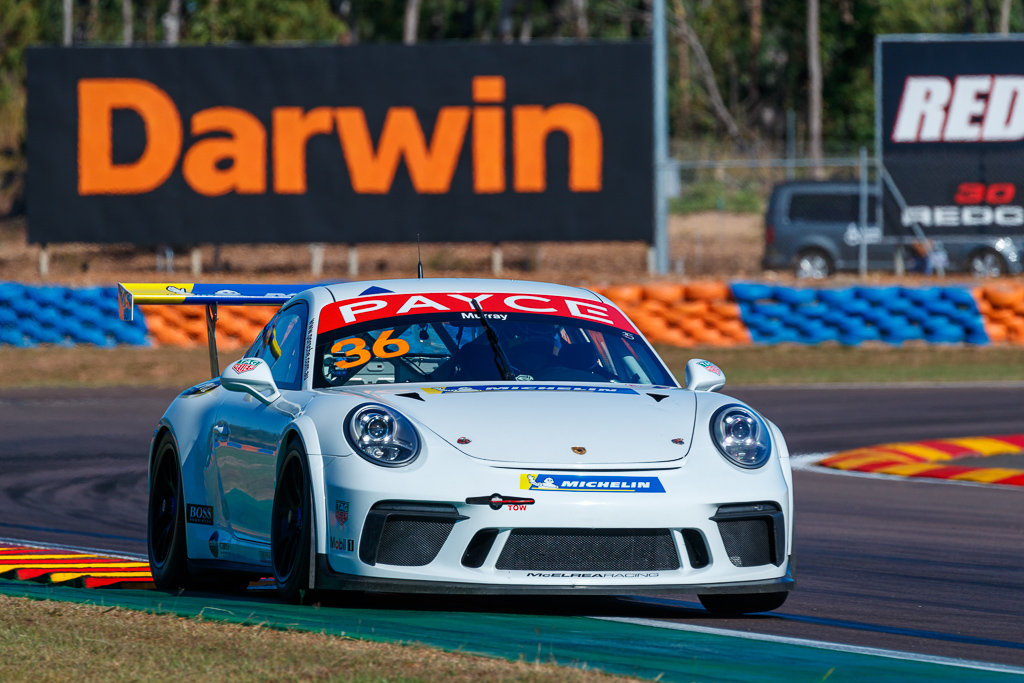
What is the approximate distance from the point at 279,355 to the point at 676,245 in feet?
109

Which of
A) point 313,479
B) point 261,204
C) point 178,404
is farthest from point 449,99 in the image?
point 313,479

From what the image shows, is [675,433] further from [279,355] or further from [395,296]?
[279,355]

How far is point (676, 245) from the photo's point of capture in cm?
3953

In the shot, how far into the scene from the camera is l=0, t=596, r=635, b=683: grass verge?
171 inches

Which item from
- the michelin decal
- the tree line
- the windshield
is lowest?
the michelin decal

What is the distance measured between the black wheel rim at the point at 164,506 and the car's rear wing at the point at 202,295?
476mm

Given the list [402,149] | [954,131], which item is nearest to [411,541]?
[954,131]

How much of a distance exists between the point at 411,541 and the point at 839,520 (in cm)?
456

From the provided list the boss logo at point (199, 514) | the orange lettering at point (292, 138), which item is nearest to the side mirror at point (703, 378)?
the boss logo at point (199, 514)

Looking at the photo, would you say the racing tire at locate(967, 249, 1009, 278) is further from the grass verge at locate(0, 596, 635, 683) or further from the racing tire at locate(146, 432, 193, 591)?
the grass verge at locate(0, 596, 635, 683)

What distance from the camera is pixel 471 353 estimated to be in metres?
6.31

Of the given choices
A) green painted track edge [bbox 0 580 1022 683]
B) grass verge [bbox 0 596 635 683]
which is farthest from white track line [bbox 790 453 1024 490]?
grass verge [bbox 0 596 635 683]

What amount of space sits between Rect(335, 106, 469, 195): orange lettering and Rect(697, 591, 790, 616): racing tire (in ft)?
69.8

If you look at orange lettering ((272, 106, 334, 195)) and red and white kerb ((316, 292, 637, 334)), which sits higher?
orange lettering ((272, 106, 334, 195))
